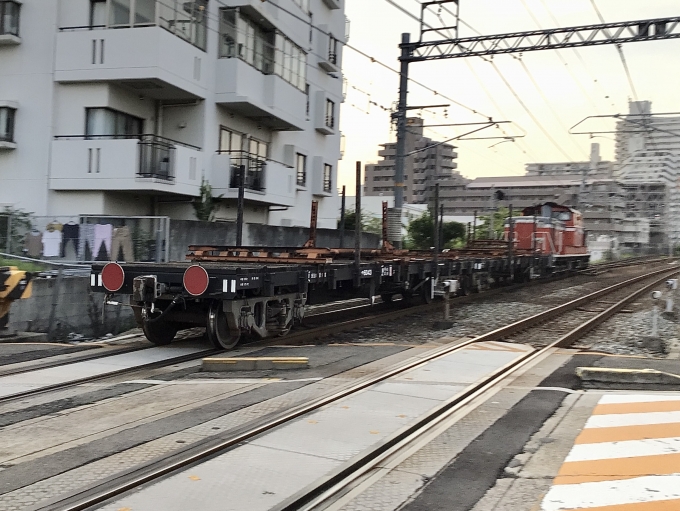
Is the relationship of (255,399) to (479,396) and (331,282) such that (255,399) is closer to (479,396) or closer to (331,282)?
(479,396)

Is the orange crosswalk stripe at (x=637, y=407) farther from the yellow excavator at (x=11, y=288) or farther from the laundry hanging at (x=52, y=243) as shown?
the laundry hanging at (x=52, y=243)

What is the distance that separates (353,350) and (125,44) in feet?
42.3

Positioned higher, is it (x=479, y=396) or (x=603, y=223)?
(x=603, y=223)

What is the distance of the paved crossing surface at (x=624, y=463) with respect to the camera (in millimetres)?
4715

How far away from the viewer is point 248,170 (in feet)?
78.2

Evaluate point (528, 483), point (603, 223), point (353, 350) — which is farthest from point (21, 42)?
point (603, 223)

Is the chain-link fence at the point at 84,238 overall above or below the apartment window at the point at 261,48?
below

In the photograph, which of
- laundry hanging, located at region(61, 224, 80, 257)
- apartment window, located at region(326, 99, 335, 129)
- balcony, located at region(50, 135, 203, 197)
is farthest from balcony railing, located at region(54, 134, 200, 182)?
apartment window, located at region(326, 99, 335, 129)

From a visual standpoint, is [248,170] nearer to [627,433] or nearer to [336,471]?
[627,433]

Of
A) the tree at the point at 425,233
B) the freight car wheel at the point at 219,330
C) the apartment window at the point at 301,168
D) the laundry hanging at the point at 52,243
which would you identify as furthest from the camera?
the tree at the point at 425,233

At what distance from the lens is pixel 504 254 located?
78.1 ft

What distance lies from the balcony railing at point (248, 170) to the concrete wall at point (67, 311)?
9.87 metres

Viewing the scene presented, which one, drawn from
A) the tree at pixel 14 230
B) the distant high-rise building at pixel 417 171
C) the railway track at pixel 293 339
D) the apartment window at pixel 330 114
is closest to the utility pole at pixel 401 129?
the railway track at pixel 293 339

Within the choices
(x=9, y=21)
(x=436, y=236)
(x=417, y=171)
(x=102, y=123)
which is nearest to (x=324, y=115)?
(x=102, y=123)
